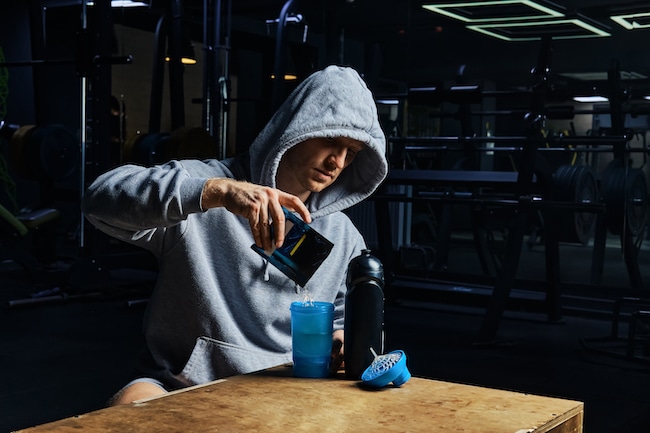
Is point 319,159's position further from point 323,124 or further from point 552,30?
point 552,30

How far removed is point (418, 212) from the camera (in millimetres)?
6215

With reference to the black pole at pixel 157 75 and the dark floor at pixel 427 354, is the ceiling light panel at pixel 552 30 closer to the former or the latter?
the dark floor at pixel 427 354

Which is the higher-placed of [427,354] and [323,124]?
[323,124]

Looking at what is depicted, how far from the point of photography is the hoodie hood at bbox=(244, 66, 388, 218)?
4.96 ft

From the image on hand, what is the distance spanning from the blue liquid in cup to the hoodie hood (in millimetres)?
329

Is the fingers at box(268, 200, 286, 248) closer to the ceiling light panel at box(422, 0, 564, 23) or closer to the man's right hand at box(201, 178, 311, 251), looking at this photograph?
the man's right hand at box(201, 178, 311, 251)

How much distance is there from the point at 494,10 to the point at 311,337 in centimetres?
446

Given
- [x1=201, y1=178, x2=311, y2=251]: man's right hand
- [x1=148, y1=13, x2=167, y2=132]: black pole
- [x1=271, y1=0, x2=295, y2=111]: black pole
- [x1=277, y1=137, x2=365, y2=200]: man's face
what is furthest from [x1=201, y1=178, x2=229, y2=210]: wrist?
[x1=148, y1=13, x2=167, y2=132]: black pole

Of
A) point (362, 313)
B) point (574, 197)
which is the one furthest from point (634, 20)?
point (362, 313)

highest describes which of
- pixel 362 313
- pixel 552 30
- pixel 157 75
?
pixel 552 30

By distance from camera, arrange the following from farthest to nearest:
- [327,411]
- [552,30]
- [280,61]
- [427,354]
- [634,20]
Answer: [280,61], [552,30], [634,20], [427,354], [327,411]

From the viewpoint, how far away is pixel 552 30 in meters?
5.10

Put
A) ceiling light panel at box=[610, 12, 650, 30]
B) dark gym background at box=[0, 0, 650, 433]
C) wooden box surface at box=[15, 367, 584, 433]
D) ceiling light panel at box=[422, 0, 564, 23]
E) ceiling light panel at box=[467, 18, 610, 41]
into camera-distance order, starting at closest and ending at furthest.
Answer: wooden box surface at box=[15, 367, 584, 433]
dark gym background at box=[0, 0, 650, 433]
ceiling light panel at box=[610, 12, 650, 30]
ceiling light panel at box=[467, 18, 610, 41]
ceiling light panel at box=[422, 0, 564, 23]

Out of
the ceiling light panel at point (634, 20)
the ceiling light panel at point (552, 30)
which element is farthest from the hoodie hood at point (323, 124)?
the ceiling light panel at point (634, 20)
